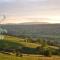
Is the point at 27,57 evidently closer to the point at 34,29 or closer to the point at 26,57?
the point at 26,57

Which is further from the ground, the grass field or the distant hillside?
the distant hillside

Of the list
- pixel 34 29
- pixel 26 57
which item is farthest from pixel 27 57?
pixel 34 29

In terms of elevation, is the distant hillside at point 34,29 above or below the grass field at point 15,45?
above

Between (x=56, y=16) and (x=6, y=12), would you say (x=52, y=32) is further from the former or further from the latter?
(x=6, y=12)

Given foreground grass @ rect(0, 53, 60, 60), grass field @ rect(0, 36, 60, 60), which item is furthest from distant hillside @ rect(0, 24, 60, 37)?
foreground grass @ rect(0, 53, 60, 60)

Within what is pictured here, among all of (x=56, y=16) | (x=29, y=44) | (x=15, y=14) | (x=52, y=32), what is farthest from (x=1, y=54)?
(x=56, y=16)

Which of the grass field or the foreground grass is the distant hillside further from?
the foreground grass

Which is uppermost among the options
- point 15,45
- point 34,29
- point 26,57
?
point 34,29

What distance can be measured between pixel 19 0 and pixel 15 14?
6.0 inches

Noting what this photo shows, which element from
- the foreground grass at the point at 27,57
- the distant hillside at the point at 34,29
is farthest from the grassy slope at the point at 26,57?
the distant hillside at the point at 34,29

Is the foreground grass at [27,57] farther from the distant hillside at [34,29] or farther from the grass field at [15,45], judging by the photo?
the distant hillside at [34,29]

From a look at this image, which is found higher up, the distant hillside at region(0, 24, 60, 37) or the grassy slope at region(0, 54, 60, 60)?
the distant hillside at region(0, 24, 60, 37)

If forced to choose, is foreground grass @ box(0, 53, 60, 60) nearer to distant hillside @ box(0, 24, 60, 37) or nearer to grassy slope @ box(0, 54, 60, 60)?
grassy slope @ box(0, 54, 60, 60)

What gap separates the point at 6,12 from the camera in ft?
6.23
